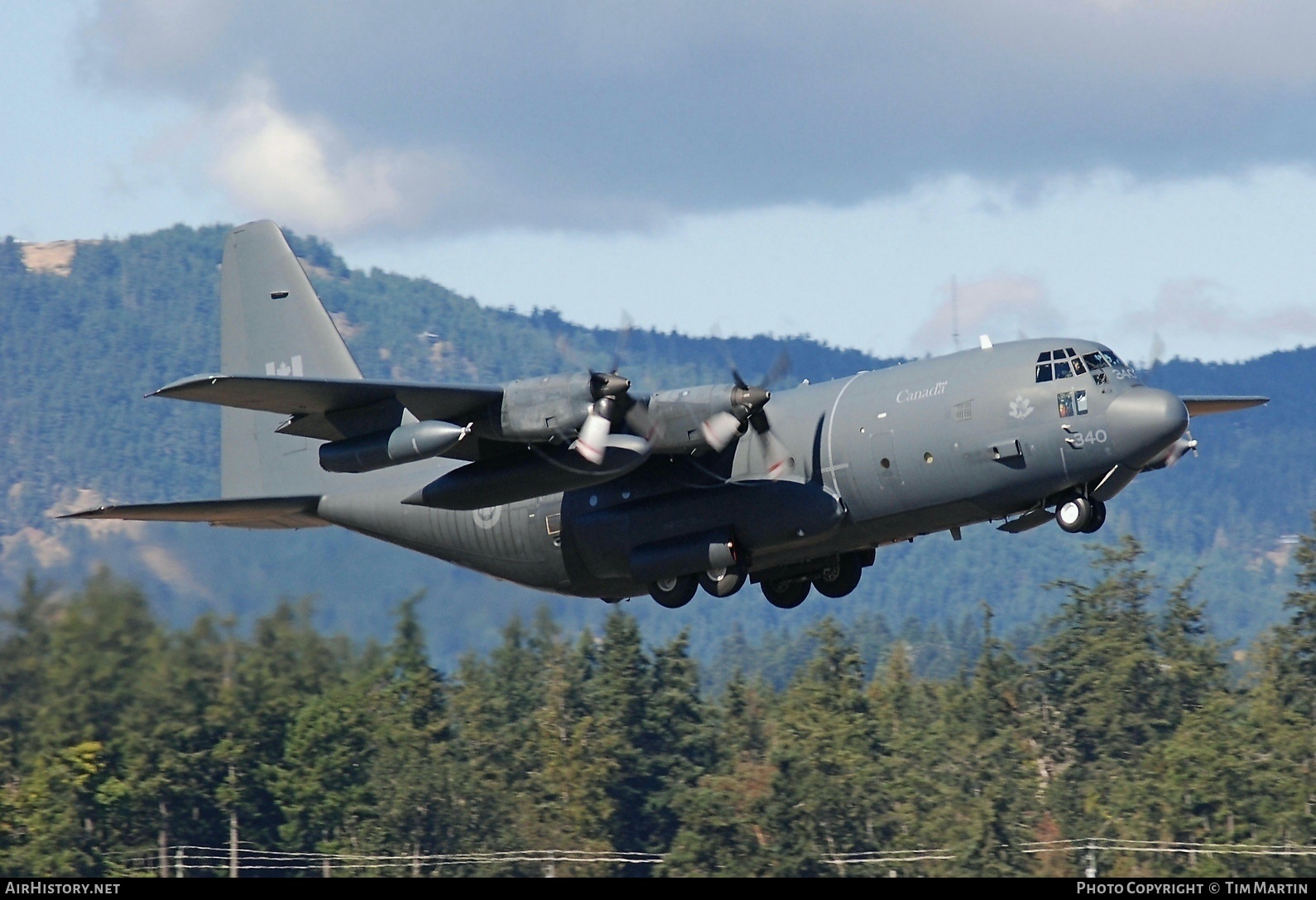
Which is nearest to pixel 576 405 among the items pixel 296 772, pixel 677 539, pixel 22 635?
pixel 677 539

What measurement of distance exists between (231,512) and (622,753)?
98.7ft

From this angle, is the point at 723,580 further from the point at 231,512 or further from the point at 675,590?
the point at 231,512

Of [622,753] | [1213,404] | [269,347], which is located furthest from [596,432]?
[622,753]

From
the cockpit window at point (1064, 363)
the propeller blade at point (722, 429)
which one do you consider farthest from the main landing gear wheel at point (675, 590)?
the cockpit window at point (1064, 363)

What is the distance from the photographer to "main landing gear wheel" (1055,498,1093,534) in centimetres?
2086

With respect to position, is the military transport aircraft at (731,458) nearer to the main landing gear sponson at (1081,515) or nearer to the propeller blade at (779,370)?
the main landing gear sponson at (1081,515)

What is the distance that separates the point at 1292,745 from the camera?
155 ft

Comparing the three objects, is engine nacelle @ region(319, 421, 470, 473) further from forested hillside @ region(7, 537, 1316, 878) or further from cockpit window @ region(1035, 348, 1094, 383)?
forested hillside @ region(7, 537, 1316, 878)

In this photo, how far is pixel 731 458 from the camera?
2267 cm

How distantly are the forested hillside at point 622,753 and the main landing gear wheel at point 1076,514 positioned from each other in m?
13.8

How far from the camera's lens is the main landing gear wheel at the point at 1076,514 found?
20859 mm

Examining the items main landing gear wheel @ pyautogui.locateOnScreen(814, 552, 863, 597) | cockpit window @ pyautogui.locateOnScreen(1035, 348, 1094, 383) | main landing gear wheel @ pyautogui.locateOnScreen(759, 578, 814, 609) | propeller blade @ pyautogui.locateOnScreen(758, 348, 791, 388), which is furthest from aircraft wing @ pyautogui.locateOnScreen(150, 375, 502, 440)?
cockpit window @ pyautogui.locateOnScreen(1035, 348, 1094, 383)

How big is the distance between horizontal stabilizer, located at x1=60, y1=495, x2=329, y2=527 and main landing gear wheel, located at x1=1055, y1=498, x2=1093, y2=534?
1131cm

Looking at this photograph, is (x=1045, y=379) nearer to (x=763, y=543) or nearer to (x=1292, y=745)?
(x=763, y=543)
